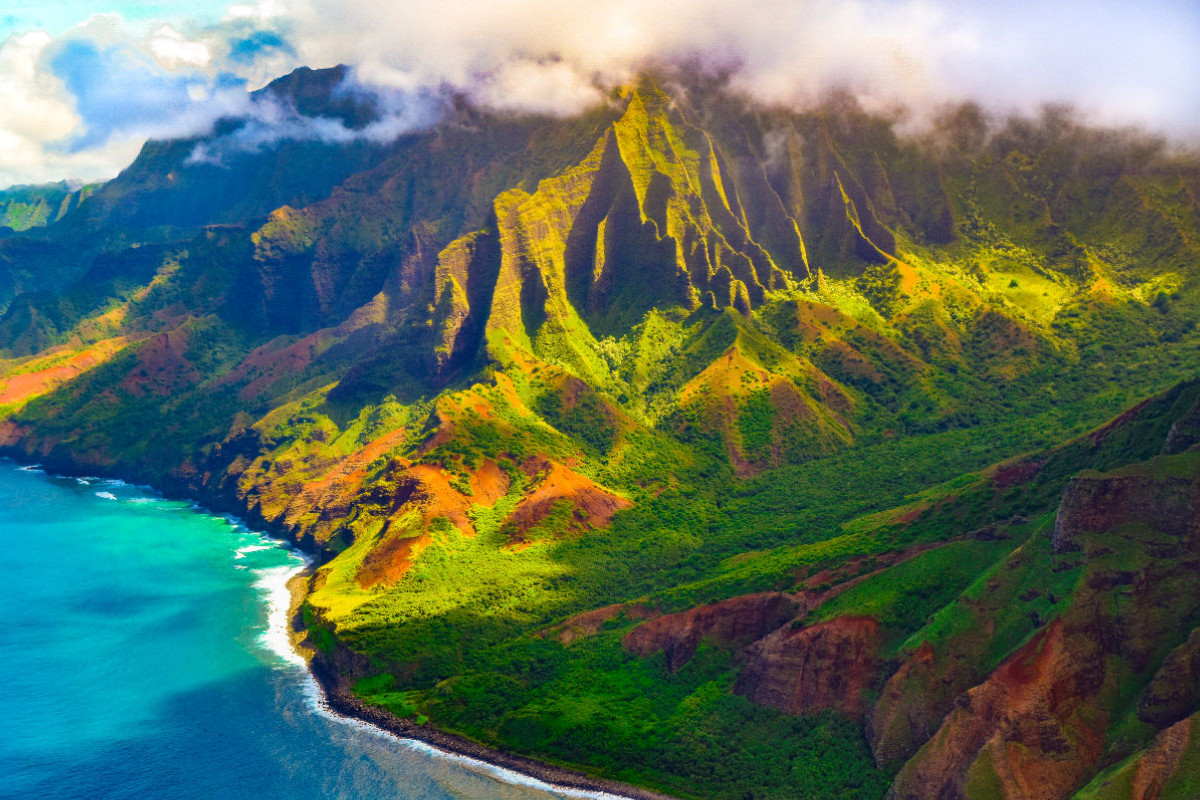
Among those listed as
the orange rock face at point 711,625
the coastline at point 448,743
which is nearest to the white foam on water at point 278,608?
the coastline at point 448,743

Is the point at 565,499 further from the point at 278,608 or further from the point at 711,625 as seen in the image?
the point at 711,625

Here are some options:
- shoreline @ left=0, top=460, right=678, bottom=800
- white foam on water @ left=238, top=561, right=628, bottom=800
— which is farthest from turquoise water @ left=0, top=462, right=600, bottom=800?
shoreline @ left=0, top=460, right=678, bottom=800

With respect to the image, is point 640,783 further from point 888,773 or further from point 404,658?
point 404,658

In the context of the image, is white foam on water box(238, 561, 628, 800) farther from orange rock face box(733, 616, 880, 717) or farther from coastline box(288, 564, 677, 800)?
orange rock face box(733, 616, 880, 717)

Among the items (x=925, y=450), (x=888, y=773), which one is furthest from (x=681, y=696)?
(x=925, y=450)

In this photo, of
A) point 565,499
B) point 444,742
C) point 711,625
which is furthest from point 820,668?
point 565,499
